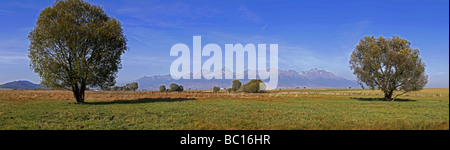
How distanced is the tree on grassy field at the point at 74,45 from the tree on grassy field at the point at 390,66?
49.9m

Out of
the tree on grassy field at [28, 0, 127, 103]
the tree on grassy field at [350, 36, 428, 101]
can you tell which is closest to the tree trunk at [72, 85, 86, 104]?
the tree on grassy field at [28, 0, 127, 103]

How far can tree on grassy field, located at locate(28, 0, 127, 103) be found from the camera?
132 ft

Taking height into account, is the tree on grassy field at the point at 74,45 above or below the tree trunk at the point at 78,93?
above

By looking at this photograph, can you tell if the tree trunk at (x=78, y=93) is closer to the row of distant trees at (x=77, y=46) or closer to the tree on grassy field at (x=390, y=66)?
the row of distant trees at (x=77, y=46)

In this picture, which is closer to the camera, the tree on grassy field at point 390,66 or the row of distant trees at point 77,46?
the row of distant trees at point 77,46

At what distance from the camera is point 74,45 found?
4084cm

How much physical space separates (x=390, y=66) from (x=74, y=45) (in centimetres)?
5945

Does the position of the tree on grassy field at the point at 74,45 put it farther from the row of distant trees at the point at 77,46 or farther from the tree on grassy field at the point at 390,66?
the tree on grassy field at the point at 390,66

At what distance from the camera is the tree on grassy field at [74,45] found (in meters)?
40.2

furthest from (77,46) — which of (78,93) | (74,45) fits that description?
(78,93)

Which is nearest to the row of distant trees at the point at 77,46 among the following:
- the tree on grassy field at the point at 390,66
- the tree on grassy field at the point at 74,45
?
the tree on grassy field at the point at 74,45

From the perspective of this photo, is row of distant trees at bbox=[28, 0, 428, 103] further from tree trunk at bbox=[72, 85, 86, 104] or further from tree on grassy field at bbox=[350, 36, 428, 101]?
tree on grassy field at bbox=[350, 36, 428, 101]
